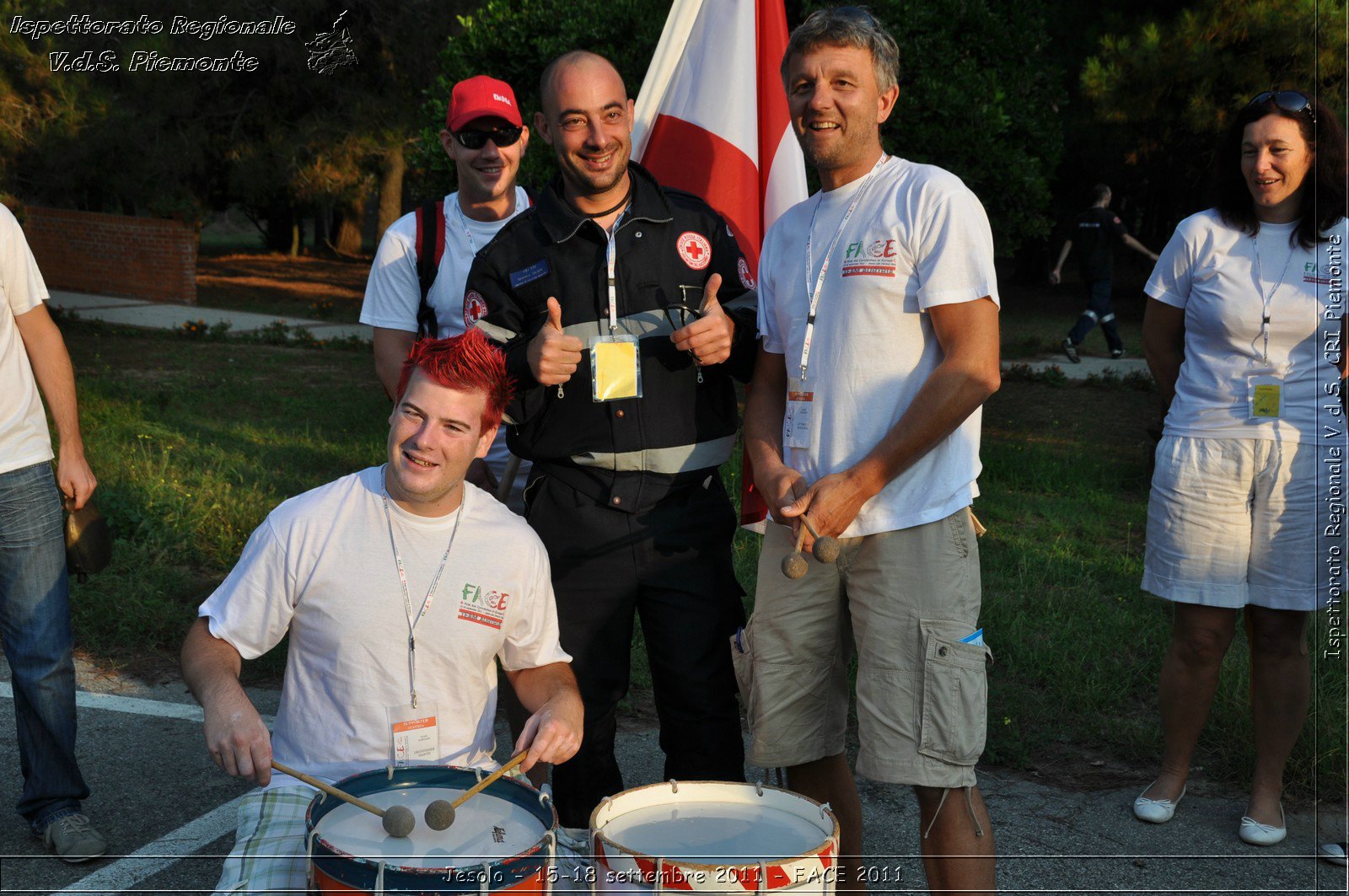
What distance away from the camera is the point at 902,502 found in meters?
2.96

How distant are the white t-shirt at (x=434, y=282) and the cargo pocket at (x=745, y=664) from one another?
3.88 ft

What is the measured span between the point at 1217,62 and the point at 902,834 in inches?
362

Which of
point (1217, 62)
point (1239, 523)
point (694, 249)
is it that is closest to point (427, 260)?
point (694, 249)

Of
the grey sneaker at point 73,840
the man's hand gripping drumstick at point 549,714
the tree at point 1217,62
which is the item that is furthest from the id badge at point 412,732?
the tree at point 1217,62

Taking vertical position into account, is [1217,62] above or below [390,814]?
above

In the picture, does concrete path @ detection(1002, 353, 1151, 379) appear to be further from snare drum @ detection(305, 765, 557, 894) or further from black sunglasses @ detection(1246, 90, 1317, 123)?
snare drum @ detection(305, 765, 557, 894)

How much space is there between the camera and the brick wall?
21031 millimetres

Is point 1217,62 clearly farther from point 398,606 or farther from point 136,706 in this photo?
point 398,606

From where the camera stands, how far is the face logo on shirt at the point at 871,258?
292 cm

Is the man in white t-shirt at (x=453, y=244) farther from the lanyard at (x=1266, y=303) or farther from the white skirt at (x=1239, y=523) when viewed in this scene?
the lanyard at (x=1266, y=303)

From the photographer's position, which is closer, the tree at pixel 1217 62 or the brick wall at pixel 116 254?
the tree at pixel 1217 62

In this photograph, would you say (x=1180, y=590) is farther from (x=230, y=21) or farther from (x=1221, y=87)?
(x=230, y=21)

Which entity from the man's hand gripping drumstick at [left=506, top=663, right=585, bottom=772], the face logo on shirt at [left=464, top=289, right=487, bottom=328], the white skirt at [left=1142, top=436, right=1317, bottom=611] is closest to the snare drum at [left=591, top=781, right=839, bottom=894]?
the man's hand gripping drumstick at [left=506, top=663, right=585, bottom=772]

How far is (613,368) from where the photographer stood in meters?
3.19
